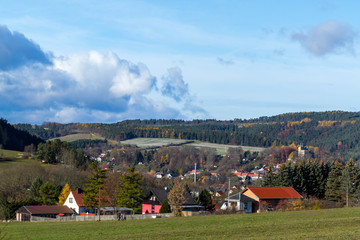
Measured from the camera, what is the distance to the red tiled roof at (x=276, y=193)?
239 ft

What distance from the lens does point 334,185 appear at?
246ft

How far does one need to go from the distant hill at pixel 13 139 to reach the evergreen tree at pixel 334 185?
129930 mm

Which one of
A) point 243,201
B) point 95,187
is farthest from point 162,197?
point 95,187

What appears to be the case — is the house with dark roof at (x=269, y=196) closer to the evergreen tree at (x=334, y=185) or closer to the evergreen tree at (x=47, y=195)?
the evergreen tree at (x=334, y=185)

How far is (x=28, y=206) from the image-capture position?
2904 inches

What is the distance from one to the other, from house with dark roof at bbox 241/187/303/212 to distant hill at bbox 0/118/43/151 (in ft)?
408

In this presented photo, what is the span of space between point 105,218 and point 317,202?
26998mm

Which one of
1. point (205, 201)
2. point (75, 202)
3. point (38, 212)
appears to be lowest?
point (38, 212)

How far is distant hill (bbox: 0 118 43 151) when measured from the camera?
18125cm

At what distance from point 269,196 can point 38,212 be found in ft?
108

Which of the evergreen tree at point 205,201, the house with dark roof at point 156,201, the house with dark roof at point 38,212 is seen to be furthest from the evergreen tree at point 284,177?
the house with dark roof at point 38,212

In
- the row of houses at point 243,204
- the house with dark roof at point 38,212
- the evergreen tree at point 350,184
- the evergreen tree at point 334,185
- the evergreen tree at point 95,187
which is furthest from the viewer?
the evergreen tree at point 334,185

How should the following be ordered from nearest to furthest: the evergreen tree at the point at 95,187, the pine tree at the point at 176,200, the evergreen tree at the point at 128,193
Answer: the pine tree at the point at 176,200, the evergreen tree at the point at 95,187, the evergreen tree at the point at 128,193

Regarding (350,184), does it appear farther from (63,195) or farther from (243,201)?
(63,195)
